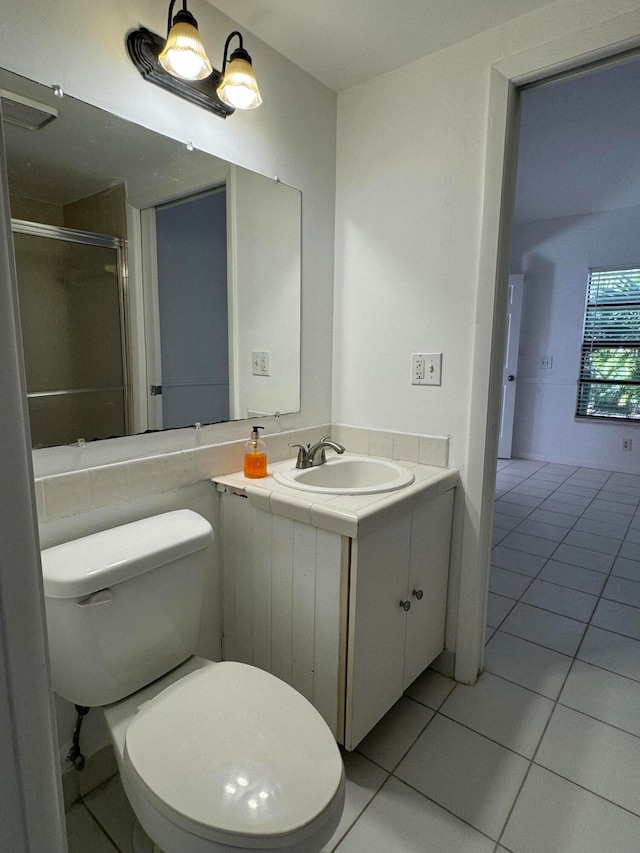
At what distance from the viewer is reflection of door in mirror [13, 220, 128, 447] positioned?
1.10 meters

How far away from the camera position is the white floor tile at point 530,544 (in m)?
2.77

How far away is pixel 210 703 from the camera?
103 cm

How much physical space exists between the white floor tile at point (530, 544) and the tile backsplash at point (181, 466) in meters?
1.49

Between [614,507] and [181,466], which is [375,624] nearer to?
[181,466]

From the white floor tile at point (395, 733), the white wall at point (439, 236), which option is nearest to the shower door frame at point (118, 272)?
the white wall at point (439, 236)

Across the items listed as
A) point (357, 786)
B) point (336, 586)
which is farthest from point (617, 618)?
point (336, 586)

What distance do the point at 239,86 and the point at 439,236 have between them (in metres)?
0.78

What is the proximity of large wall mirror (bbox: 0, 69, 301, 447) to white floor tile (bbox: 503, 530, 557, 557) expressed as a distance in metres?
1.88

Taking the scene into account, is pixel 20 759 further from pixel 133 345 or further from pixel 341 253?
pixel 341 253

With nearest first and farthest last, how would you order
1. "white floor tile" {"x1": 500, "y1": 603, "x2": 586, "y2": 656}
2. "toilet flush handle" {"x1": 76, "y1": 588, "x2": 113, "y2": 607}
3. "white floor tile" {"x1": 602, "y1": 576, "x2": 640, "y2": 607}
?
"toilet flush handle" {"x1": 76, "y1": 588, "x2": 113, "y2": 607} → "white floor tile" {"x1": 500, "y1": 603, "x2": 586, "y2": 656} → "white floor tile" {"x1": 602, "y1": 576, "x2": 640, "y2": 607}

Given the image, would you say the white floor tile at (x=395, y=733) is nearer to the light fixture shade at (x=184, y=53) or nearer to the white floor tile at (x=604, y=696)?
the white floor tile at (x=604, y=696)

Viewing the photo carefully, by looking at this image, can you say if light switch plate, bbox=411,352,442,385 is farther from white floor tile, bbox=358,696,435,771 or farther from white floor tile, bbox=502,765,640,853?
white floor tile, bbox=502,765,640,853

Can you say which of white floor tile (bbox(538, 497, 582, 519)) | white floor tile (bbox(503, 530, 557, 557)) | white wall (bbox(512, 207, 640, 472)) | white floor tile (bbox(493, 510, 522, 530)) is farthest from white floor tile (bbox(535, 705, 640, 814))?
white wall (bbox(512, 207, 640, 472))

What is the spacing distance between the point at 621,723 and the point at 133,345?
196 cm
